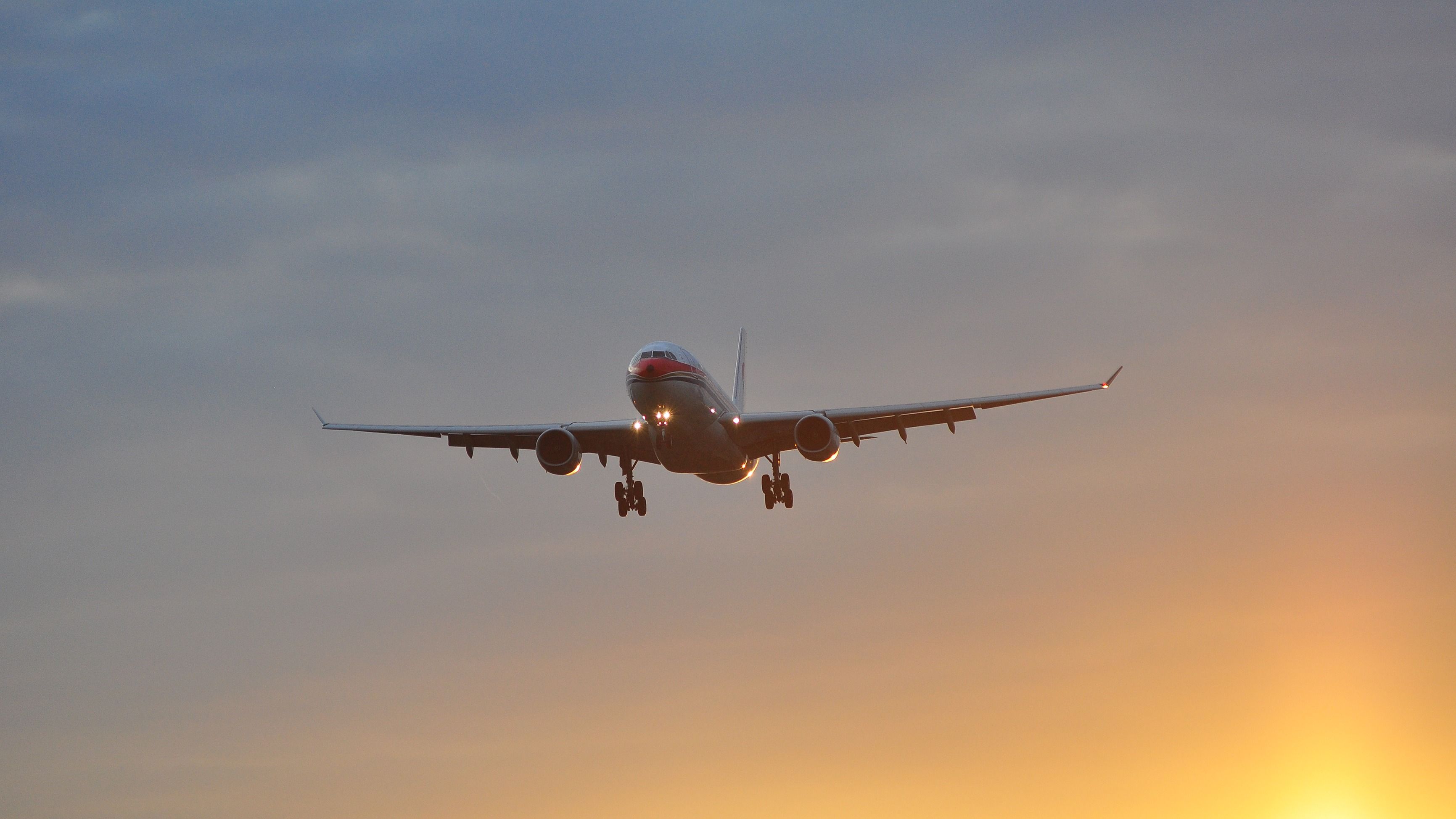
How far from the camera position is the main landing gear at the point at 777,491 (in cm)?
6062

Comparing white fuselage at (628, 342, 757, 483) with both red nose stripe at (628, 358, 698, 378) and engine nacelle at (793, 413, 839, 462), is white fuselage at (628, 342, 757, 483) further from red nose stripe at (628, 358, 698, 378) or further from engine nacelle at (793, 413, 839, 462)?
engine nacelle at (793, 413, 839, 462)

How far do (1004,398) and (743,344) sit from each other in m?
33.3

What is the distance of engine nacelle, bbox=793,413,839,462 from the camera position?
2146 inches

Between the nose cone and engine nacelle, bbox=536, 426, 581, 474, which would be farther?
engine nacelle, bbox=536, 426, 581, 474

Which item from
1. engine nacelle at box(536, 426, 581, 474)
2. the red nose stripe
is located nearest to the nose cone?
the red nose stripe

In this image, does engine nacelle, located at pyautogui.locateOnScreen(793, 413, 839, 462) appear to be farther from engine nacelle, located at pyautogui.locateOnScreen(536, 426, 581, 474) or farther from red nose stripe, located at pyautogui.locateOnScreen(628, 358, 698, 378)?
engine nacelle, located at pyautogui.locateOnScreen(536, 426, 581, 474)

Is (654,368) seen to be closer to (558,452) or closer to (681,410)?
(681,410)

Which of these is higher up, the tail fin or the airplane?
the tail fin

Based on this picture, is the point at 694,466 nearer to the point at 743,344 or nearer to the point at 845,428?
→ the point at 845,428

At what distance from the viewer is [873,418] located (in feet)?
186

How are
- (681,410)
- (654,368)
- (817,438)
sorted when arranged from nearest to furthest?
(654,368) → (681,410) → (817,438)

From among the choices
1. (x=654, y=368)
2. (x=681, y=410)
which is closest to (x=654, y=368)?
(x=654, y=368)

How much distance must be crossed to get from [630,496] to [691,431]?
8273 mm

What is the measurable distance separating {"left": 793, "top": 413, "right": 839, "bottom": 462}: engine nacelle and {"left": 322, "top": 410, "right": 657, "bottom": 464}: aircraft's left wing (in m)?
5.44
